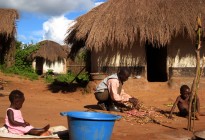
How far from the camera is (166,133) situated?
5.09m

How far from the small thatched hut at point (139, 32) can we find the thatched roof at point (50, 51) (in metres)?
14.2

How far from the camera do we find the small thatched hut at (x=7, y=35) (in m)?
15.8

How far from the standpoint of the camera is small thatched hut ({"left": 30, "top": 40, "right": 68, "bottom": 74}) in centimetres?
2526

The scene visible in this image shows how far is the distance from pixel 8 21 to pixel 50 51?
394 inches

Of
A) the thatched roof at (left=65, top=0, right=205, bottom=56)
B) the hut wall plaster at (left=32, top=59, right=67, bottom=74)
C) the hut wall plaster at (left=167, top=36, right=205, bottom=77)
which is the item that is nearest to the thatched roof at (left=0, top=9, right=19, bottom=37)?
the thatched roof at (left=65, top=0, right=205, bottom=56)

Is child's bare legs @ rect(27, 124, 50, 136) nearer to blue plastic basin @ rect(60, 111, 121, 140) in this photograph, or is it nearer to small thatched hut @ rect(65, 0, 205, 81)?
blue plastic basin @ rect(60, 111, 121, 140)

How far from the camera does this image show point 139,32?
9.98m

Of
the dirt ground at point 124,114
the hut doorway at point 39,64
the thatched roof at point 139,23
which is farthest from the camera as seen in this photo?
the hut doorway at point 39,64

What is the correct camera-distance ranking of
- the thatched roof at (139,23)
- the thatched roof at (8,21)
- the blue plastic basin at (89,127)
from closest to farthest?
1. the blue plastic basin at (89,127)
2. the thatched roof at (139,23)
3. the thatched roof at (8,21)

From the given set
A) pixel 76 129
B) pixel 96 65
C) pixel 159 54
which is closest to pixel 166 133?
pixel 76 129

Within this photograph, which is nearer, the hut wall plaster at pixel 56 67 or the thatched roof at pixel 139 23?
the thatched roof at pixel 139 23

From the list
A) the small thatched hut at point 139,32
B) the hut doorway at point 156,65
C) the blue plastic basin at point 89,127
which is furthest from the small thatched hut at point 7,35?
the blue plastic basin at point 89,127

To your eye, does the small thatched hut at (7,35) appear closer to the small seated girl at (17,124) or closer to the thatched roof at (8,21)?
the thatched roof at (8,21)

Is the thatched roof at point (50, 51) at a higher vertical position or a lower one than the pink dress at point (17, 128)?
higher
